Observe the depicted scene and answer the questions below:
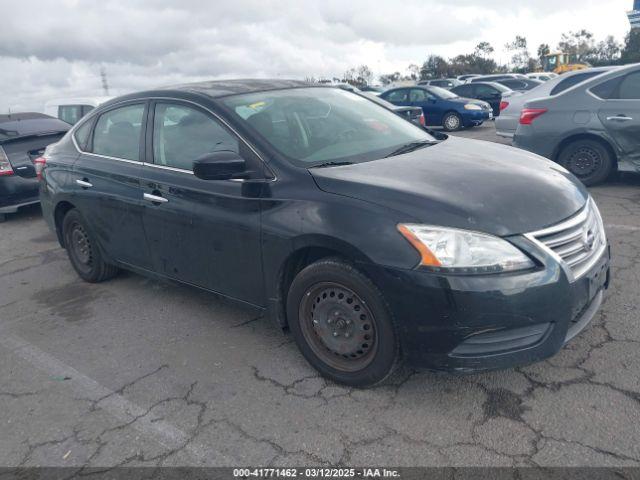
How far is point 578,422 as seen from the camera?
2586mm

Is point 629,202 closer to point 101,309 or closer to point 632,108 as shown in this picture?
point 632,108

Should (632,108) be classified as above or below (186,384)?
above

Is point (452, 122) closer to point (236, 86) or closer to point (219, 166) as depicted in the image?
point (236, 86)

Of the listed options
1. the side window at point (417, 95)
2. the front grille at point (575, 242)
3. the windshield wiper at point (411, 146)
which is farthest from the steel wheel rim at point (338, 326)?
the side window at point (417, 95)

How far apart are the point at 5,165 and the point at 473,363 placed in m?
7.10

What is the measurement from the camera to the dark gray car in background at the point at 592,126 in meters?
6.65

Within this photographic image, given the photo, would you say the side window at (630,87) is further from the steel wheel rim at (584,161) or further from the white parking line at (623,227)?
the white parking line at (623,227)

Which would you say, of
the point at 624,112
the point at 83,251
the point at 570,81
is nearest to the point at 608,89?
the point at 624,112

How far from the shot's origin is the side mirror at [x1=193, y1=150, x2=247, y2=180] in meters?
3.09

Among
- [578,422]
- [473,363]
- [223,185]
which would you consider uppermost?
[223,185]

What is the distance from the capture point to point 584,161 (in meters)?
7.03

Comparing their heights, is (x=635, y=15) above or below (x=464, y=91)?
above

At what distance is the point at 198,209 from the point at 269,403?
1314 millimetres

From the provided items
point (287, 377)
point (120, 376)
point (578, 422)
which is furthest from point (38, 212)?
point (578, 422)
